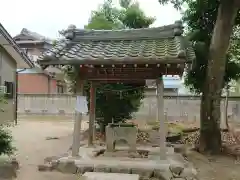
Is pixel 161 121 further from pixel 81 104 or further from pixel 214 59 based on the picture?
pixel 214 59

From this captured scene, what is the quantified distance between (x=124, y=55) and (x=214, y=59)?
377 centimetres

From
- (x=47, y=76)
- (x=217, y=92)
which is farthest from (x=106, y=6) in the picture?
(x=47, y=76)

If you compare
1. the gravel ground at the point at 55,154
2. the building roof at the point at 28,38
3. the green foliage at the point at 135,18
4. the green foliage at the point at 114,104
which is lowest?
the gravel ground at the point at 55,154

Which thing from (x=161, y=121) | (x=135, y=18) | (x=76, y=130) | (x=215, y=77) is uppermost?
(x=135, y=18)

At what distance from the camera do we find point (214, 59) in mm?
11039

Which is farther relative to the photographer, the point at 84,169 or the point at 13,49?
the point at 13,49

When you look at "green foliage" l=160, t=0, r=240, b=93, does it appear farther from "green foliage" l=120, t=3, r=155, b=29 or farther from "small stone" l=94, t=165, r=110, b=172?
"small stone" l=94, t=165, r=110, b=172

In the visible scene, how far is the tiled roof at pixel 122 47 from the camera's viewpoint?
8.36m

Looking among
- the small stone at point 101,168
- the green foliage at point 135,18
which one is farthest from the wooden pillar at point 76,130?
the green foliage at point 135,18

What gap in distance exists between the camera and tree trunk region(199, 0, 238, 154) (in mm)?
10711

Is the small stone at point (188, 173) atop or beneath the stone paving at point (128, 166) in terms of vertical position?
beneath

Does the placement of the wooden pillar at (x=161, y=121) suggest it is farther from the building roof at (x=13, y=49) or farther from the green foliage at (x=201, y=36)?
the building roof at (x=13, y=49)

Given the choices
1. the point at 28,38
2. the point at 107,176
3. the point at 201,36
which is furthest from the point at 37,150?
the point at 28,38

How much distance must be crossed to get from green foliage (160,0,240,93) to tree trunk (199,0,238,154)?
0.80m
